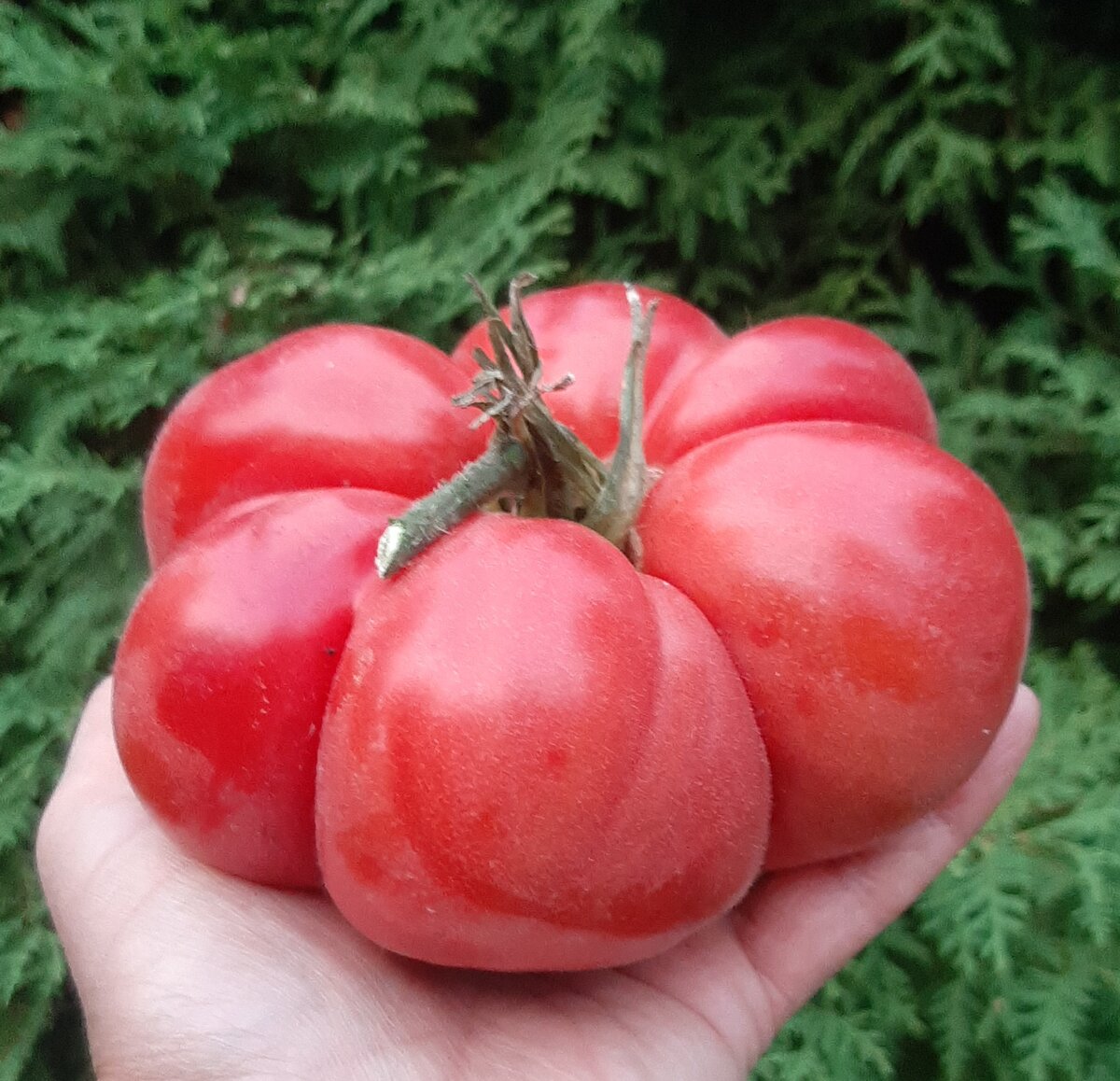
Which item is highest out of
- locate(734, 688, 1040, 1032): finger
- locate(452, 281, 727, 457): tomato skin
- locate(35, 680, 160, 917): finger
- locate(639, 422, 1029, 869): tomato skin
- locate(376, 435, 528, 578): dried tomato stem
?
locate(376, 435, 528, 578): dried tomato stem

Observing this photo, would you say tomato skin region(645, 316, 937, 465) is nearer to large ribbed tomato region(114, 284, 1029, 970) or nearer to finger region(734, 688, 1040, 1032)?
large ribbed tomato region(114, 284, 1029, 970)

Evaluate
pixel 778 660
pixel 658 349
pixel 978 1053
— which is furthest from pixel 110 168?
pixel 978 1053

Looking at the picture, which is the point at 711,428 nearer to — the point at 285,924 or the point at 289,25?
the point at 285,924

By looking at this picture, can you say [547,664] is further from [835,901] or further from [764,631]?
[835,901]

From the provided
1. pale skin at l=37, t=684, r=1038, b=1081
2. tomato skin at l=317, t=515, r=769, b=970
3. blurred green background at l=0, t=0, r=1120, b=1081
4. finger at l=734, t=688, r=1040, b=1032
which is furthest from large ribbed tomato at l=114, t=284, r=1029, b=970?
blurred green background at l=0, t=0, r=1120, b=1081

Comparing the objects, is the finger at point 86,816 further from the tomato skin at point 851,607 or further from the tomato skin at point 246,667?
the tomato skin at point 851,607

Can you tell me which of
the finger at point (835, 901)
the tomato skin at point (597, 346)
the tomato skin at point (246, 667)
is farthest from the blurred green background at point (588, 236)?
the tomato skin at point (246, 667)

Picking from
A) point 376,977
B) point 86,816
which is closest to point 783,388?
point 376,977
